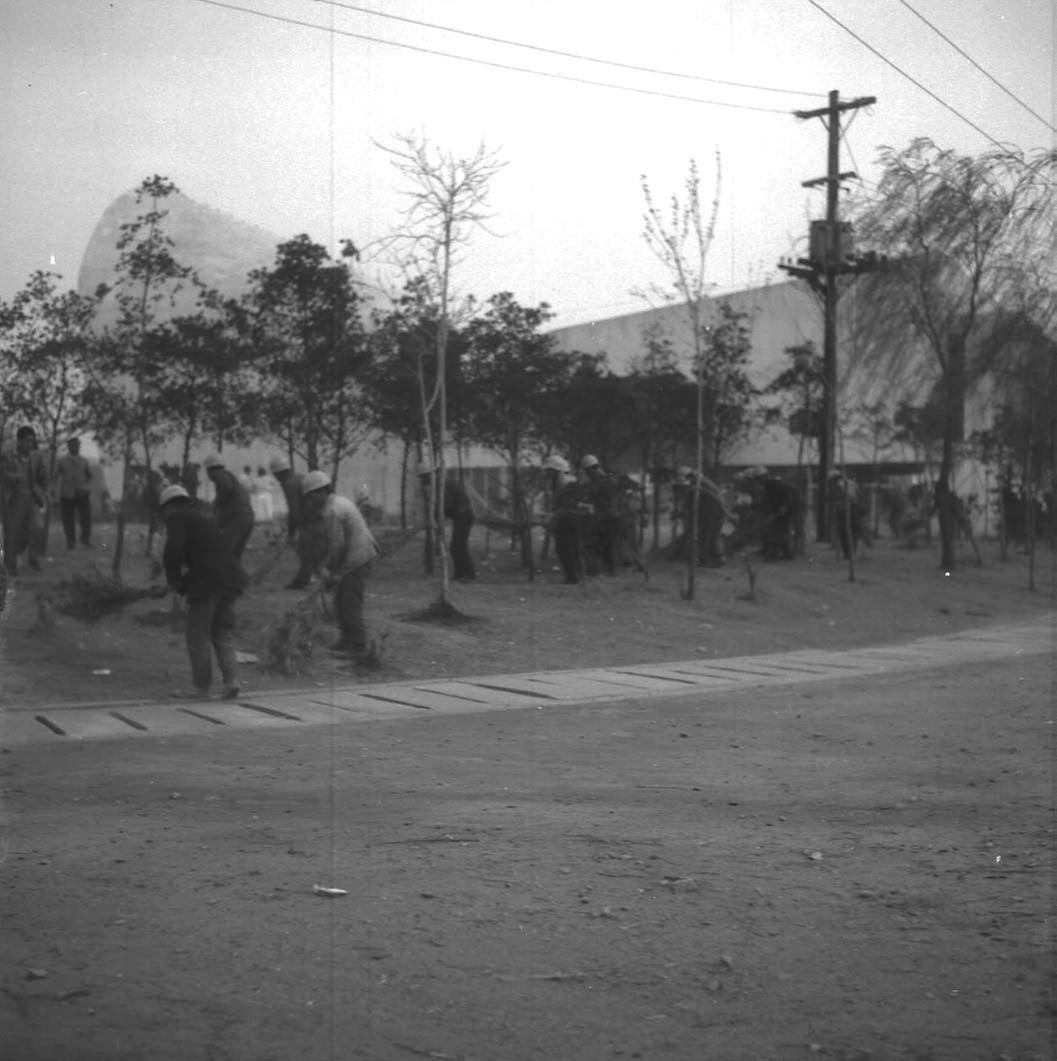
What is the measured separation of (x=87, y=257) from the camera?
61.8 ft

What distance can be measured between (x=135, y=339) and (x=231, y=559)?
9226mm

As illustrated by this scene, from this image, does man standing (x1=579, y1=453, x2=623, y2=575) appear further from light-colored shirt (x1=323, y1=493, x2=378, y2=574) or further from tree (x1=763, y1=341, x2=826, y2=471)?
tree (x1=763, y1=341, x2=826, y2=471)

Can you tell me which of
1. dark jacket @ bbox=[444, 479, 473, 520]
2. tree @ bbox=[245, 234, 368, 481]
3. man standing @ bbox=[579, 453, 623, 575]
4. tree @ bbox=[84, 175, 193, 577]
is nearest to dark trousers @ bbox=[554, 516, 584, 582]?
man standing @ bbox=[579, 453, 623, 575]

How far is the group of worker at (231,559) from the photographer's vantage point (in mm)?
11195

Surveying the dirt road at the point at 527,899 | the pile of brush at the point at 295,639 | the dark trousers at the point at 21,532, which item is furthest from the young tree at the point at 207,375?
the dirt road at the point at 527,899

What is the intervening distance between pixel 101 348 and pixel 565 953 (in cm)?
1530

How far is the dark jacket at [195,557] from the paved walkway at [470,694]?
84 centimetres

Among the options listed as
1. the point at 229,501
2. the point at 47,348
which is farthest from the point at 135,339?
the point at 229,501

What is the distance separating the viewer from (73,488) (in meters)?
20.4

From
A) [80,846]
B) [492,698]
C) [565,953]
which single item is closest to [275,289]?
[492,698]

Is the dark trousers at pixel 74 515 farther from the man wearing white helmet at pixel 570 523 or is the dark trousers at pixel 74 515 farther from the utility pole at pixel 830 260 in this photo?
the utility pole at pixel 830 260

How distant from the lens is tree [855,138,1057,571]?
86.1ft

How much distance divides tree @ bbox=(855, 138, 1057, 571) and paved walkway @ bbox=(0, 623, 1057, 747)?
1080cm

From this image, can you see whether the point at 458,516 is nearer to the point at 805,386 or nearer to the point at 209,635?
the point at 209,635
